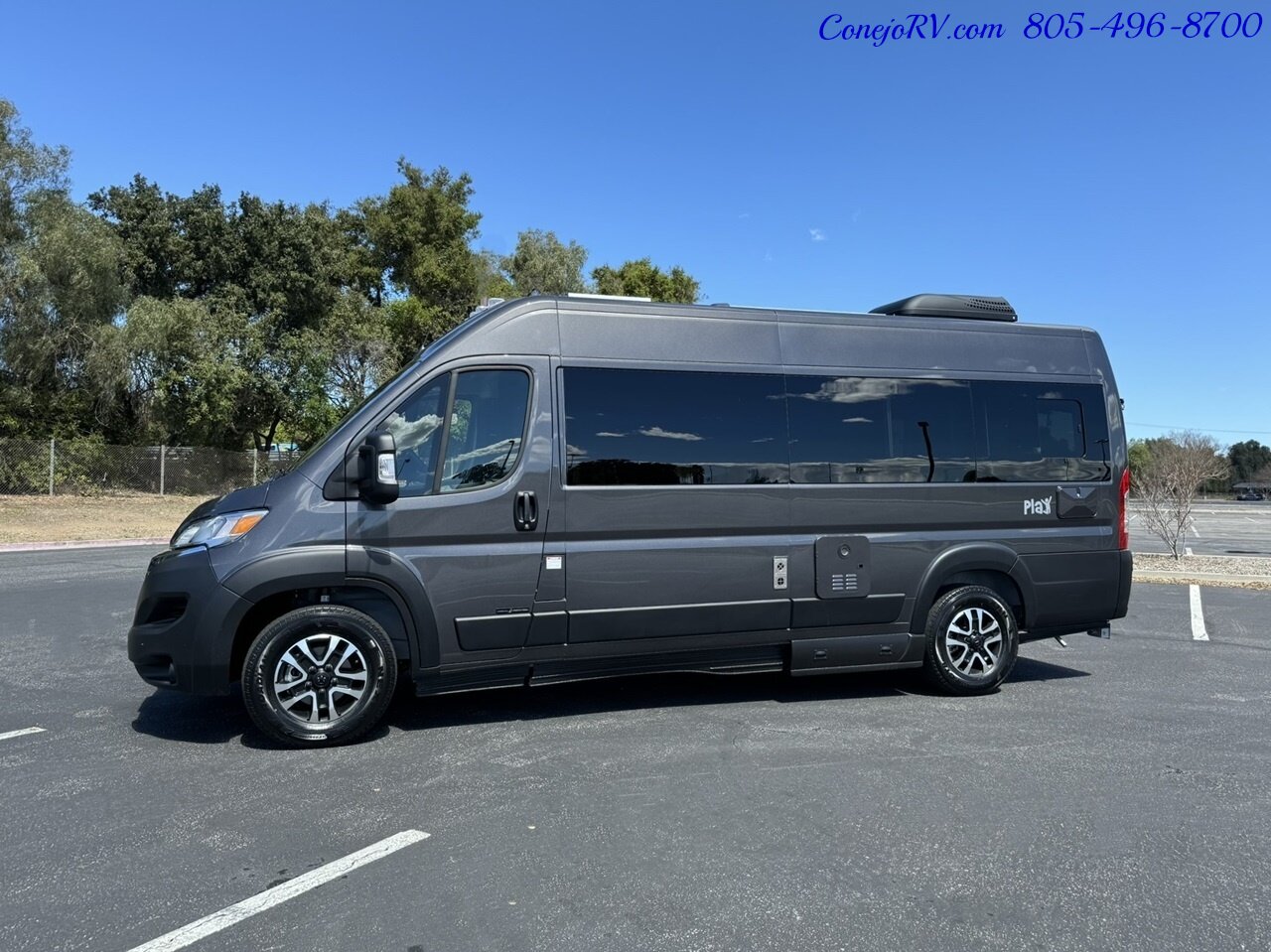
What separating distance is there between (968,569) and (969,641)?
52cm

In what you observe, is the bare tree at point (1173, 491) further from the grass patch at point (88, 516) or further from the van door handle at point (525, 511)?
the grass patch at point (88, 516)

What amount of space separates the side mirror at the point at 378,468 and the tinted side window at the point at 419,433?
16cm

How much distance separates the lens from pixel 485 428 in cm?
545

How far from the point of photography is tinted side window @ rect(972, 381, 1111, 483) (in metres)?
6.68

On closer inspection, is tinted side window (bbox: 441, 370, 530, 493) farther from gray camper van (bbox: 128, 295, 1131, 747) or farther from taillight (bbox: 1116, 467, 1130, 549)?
taillight (bbox: 1116, 467, 1130, 549)

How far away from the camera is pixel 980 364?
674cm

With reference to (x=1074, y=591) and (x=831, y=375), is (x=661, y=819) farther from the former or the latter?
(x=1074, y=591)

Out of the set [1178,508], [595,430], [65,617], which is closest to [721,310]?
[595,430]

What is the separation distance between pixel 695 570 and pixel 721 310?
1.77 meters

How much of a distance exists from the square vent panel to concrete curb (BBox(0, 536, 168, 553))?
56.4 feet

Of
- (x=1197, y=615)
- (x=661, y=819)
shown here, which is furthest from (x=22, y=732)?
(x=1197, y=615)

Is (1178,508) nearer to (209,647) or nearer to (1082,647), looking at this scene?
(1082,647)

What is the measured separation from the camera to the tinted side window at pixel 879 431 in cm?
620

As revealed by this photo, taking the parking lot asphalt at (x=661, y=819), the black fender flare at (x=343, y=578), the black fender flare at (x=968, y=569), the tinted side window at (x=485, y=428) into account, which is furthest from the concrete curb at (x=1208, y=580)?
the black fender flare at (x=343, y=578)
